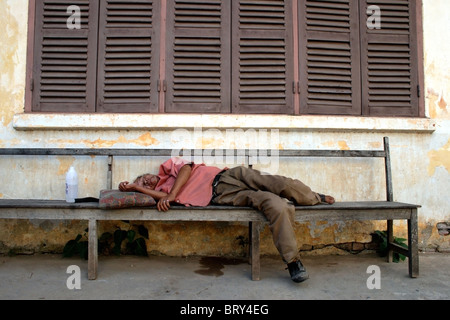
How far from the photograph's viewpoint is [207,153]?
3367mm

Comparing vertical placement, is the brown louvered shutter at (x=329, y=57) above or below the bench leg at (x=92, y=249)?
above

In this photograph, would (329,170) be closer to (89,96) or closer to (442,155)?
(442,155)

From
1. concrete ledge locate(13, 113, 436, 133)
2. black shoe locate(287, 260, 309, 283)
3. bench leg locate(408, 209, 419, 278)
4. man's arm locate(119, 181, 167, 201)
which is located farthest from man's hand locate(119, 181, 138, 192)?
bench leg locate(408, 209, 419, 278)

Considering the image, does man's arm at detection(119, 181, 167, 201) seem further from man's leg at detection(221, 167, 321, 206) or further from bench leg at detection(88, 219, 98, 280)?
man's leg at detection(221, 167, 321, 206)

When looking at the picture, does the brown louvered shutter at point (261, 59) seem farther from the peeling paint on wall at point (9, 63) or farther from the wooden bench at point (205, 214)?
the peeling paint on wall at point (9, 63)

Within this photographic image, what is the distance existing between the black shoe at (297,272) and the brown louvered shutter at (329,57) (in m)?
1.69

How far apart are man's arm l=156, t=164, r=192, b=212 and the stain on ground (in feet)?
2.35

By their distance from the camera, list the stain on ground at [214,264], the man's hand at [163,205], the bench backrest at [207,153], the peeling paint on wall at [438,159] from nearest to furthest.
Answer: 1. the man's hand at [163,205]
2. the stain on ground at [214,264]
3. the bench backrest at [207,153]
4. the peeling paint on wall at [438,159]

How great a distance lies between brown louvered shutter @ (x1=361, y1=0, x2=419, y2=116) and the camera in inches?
147

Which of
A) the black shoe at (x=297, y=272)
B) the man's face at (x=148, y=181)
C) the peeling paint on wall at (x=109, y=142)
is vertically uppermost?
the peeling paint on wall at (x=109, y=142)

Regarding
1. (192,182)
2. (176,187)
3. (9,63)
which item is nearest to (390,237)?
(192,182)

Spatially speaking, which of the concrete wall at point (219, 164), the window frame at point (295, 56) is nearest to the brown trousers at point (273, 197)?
the concrete wall at point (219, 164)

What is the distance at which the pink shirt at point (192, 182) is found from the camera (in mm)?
2920
